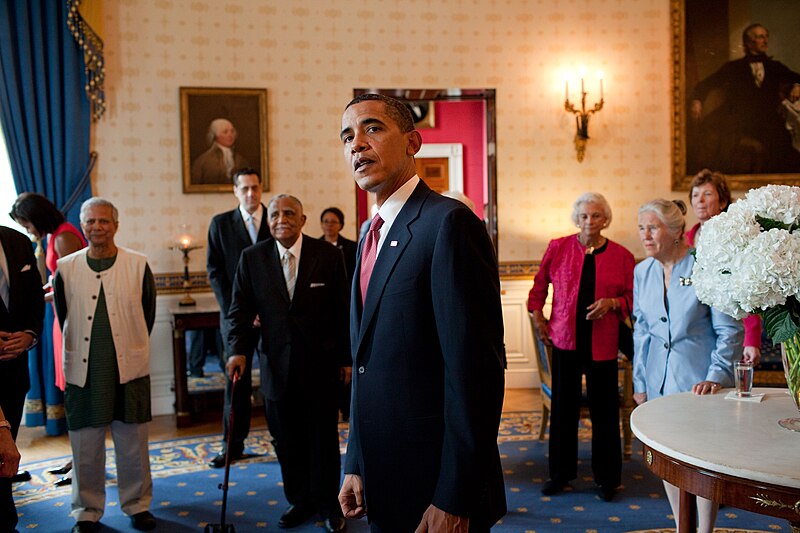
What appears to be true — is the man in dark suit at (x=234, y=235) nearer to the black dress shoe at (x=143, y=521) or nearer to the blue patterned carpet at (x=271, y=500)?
the blue patterned carpet at (x=271, y=500)

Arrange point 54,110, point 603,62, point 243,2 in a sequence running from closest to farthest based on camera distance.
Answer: point 54,110 → point 243,2 → point 603,62

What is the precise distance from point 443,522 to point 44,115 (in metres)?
5.38

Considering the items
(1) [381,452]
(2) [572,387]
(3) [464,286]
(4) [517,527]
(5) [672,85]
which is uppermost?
(5) [672,85]

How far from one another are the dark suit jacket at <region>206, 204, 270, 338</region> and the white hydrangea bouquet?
337cm

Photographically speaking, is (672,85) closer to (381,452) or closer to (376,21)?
(376,21)

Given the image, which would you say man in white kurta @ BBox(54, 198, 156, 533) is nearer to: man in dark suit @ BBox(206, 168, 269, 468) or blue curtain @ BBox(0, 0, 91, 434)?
man in dark suit @ BBox(206, 168, 269, 468)

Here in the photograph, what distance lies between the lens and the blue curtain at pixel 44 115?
5637 mm

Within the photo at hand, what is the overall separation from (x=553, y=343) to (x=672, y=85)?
3.64 m

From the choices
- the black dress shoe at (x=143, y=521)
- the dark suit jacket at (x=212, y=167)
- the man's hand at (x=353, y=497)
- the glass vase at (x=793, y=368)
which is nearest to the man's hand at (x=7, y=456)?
the man's hand at (x=353, y=497)

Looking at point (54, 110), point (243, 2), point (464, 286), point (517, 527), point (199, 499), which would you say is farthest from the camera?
point (243, 2)

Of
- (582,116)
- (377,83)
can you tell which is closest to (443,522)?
(377,83)

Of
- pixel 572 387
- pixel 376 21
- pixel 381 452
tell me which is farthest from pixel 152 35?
pixel 381 452

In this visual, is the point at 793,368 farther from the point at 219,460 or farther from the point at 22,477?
the point at 22,477

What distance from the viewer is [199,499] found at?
4055 mm
